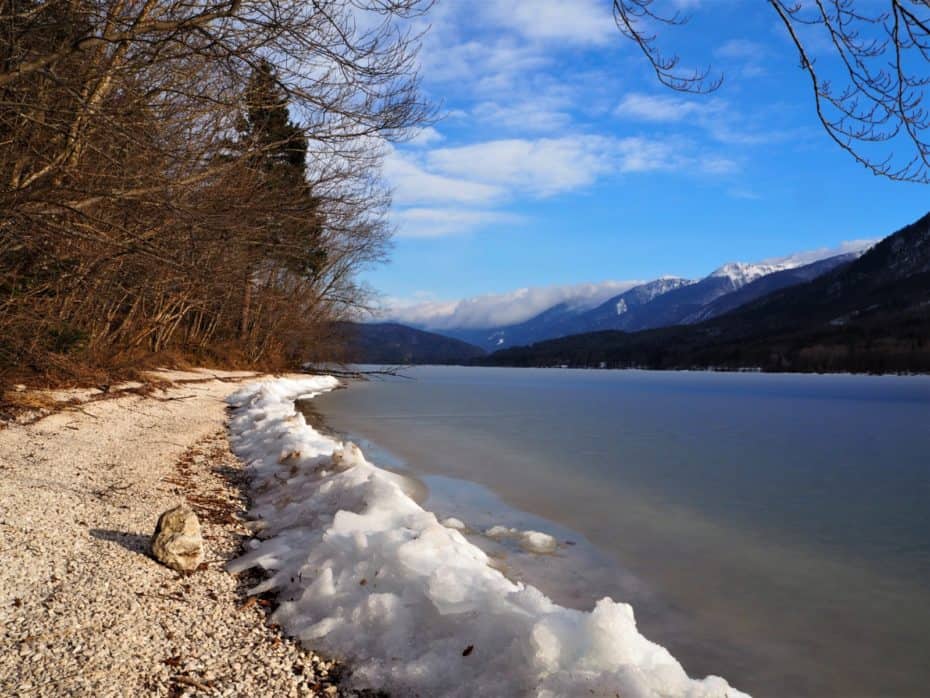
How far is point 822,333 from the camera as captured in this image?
395 feet

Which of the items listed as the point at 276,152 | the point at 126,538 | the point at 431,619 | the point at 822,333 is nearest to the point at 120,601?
the point at 126,538

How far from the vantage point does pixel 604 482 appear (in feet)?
33.2

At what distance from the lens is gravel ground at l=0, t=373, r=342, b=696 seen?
8.34 ft

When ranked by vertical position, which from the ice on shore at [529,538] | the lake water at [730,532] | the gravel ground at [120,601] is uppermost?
the gravel ground at [120,601]

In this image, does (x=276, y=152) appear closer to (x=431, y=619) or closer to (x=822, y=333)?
(x=431, y=619)

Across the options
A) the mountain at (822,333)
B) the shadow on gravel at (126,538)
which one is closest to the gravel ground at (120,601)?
the shadow on gravel at (126,538)

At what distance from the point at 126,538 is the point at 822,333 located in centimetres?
13647

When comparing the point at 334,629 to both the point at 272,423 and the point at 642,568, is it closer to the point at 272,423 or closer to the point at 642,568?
the point at 642,568

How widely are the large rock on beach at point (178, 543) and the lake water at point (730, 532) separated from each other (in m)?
2.65

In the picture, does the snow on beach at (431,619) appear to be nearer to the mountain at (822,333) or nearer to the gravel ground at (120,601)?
the gravel ground at (120,601)

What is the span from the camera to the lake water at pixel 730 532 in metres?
4.25

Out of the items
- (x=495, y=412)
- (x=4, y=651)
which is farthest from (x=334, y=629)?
(x=495, y=412)

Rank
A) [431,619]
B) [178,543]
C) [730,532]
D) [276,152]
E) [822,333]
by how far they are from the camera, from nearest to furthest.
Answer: [431,619] → [178,543] → [276,152] → [730,532] → [822,333]

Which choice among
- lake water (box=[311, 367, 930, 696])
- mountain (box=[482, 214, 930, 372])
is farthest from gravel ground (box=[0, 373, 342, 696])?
mountain (box=[482, 214, 930, 372])
